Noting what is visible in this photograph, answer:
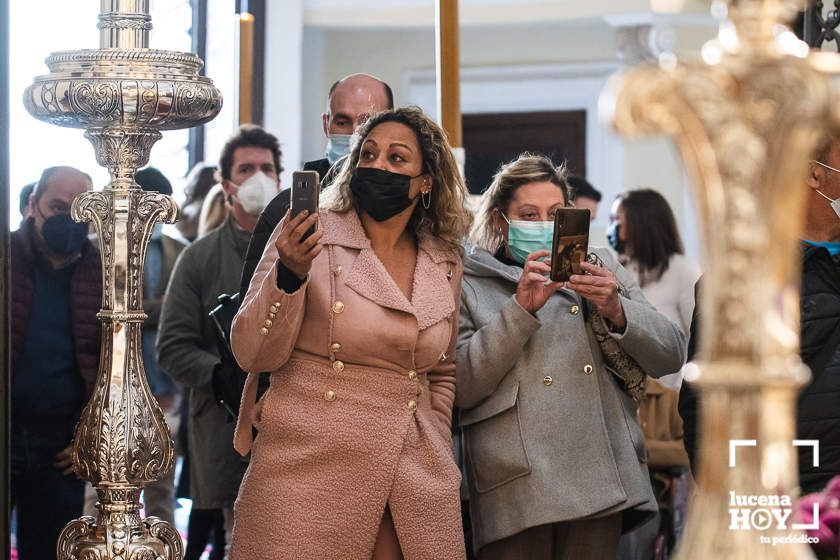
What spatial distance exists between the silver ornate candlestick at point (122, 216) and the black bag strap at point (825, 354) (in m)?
1.32

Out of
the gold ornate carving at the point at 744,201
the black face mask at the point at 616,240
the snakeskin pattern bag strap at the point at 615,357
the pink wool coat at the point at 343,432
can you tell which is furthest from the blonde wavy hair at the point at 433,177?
the black face mask at the point at 616,240

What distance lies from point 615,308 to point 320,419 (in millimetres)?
781

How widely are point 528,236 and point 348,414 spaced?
76 cm

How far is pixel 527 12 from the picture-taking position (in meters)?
11.7

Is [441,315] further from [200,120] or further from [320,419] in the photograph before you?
[200,120]

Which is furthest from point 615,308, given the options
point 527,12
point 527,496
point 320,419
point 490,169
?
point 490,169

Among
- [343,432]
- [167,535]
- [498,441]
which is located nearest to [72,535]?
[167,535]

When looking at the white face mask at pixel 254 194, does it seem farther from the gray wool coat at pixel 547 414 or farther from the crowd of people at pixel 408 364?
the gray wool coat at pixel 547 414

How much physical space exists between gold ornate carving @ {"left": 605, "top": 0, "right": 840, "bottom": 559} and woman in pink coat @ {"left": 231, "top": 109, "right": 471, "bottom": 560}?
188 cm

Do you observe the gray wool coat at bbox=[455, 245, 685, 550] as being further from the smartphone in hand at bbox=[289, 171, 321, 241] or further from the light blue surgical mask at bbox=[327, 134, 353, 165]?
the smartphone in hand at bbox=[289, 171, 321, 241]

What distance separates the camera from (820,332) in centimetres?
341

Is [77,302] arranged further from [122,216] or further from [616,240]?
[616,240]

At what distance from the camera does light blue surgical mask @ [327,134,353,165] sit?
4.03 metres

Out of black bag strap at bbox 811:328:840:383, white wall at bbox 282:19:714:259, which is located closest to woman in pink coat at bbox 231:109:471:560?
black bag strap at bbox 811:328:840:383
